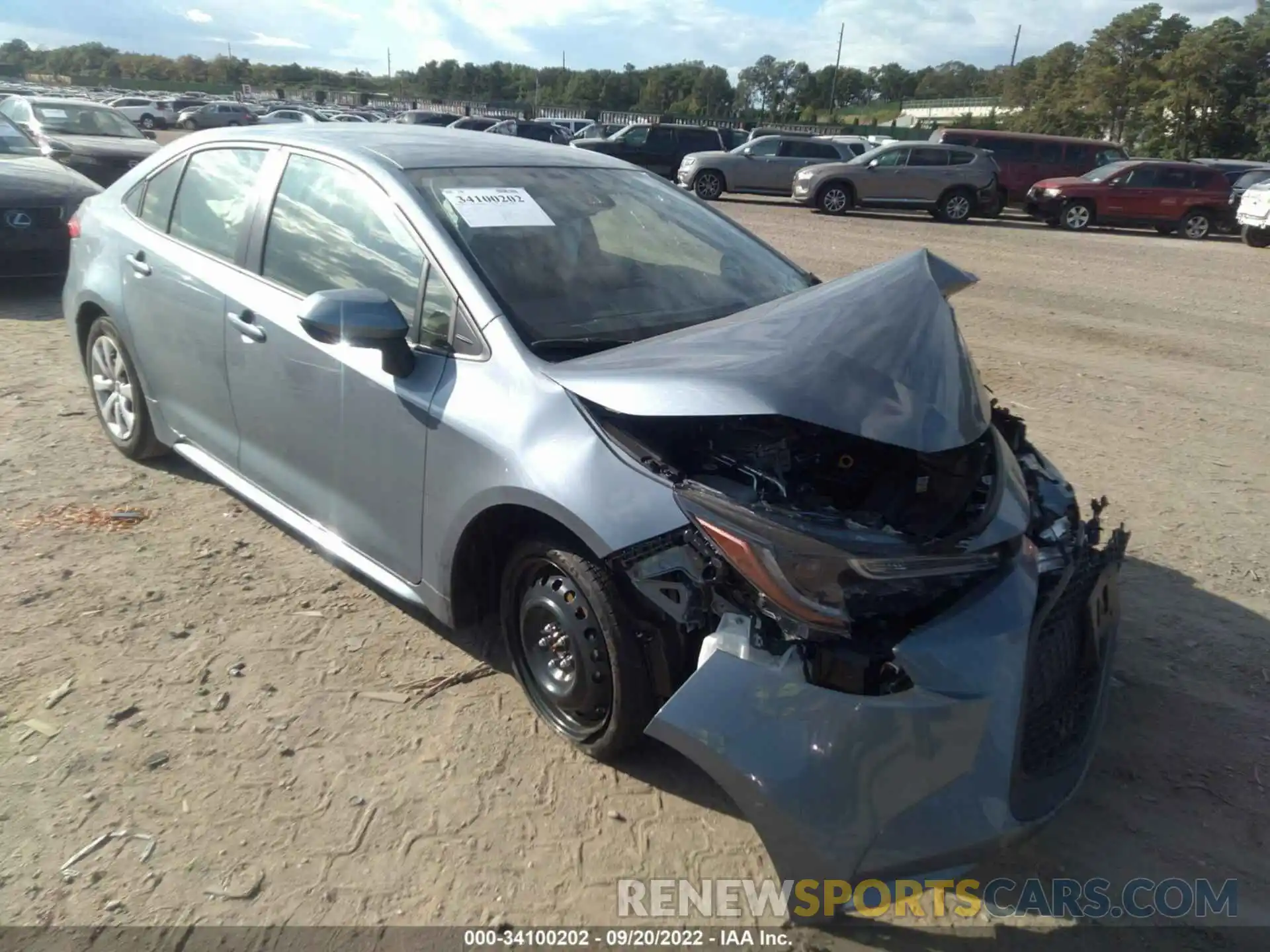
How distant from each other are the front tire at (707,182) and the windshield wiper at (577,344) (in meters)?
20.1

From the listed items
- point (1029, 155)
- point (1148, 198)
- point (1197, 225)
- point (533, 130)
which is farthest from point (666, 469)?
point (533, 130)

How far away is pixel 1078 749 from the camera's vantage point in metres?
2.47

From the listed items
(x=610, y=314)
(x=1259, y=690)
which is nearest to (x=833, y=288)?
(x=610, y=314)

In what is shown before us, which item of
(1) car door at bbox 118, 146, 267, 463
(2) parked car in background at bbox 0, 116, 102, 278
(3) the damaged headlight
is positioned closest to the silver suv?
(2) parked car in background at bbox 0, 116, 102, 278

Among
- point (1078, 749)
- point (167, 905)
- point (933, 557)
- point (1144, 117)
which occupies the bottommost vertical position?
point (167, 905)

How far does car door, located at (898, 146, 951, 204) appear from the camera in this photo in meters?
20.7

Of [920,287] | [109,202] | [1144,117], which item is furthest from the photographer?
[1144,117]

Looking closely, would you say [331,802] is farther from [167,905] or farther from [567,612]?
[567,612]

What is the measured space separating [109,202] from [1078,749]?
4.90 meters

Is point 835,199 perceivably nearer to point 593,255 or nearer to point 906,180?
point 906,180

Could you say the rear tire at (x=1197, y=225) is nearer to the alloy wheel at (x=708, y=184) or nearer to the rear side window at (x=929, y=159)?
the rear side window at (x=929, y=159)

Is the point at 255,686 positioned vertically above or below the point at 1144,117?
below

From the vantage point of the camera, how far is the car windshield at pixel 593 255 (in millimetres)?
3043

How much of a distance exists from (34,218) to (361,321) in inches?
278
